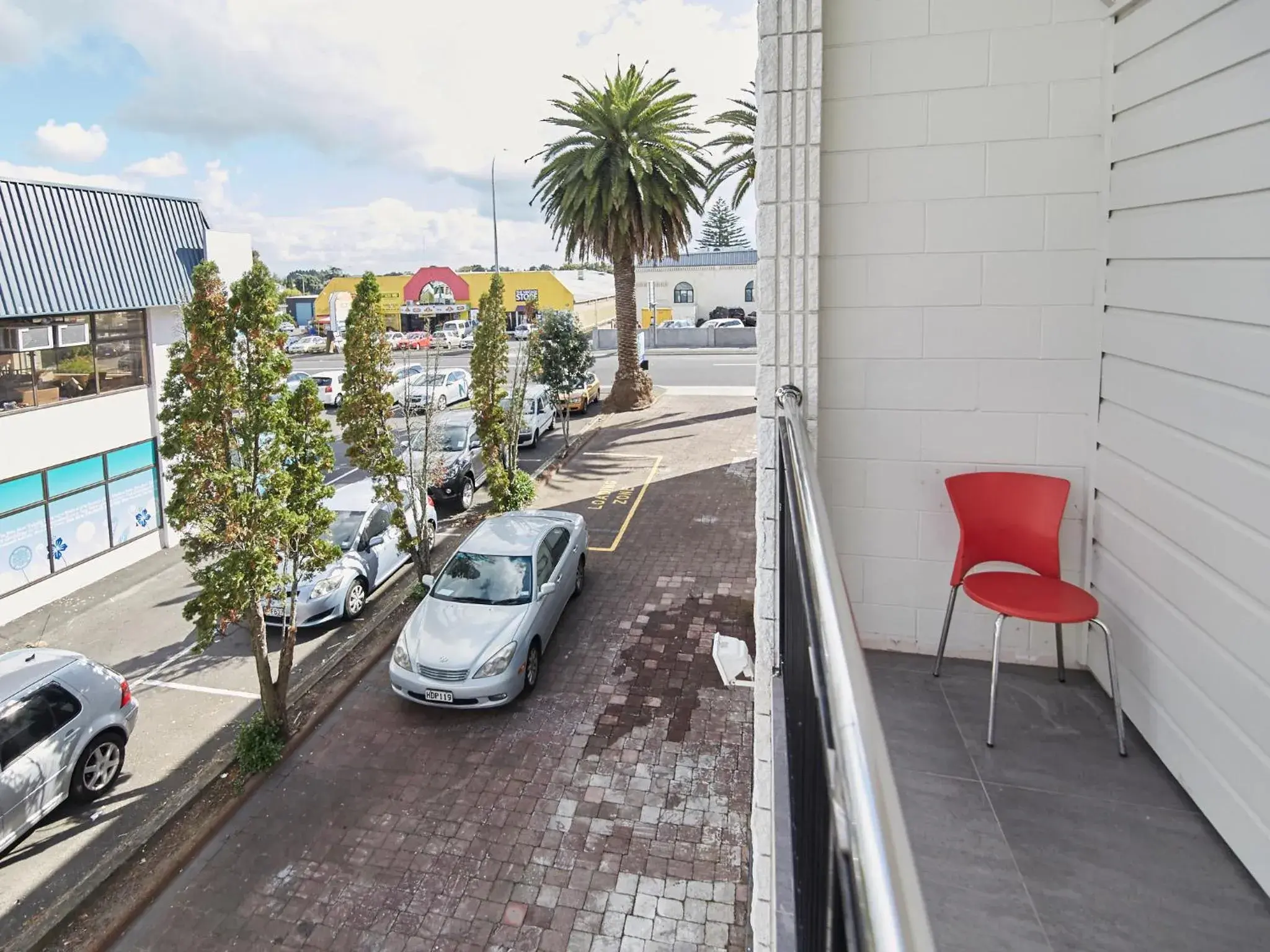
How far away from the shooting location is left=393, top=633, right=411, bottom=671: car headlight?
797 centimetres

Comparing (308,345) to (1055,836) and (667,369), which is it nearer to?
(667,369)

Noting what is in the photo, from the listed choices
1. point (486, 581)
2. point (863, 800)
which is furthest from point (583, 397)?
point (863, 800)

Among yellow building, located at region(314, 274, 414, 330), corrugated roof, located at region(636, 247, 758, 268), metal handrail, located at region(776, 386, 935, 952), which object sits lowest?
metal handrail, located at region(776, 386, 935, 952)

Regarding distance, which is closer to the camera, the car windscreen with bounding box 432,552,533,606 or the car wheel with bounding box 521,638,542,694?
the car wheel with bounding box 521,638,542,694

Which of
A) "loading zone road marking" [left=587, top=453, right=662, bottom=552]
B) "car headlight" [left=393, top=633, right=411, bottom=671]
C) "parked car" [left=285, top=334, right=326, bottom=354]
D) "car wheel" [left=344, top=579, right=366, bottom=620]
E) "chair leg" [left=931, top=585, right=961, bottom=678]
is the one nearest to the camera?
"chair leg" [left=931, top=585, right=961, bottom=678]

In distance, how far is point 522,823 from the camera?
20.8 feet

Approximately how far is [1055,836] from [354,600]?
9.39m

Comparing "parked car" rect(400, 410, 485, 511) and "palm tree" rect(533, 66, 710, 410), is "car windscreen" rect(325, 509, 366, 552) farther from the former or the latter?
"palm tree" rect(533, 66, 710, 410)

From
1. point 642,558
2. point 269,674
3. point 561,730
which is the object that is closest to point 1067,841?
point 561,730

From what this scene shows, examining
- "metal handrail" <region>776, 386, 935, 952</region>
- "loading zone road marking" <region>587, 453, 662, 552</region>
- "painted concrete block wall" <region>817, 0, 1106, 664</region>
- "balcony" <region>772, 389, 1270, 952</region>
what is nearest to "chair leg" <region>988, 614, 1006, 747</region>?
"balcony" <region>772, 389, 1270, 952</region>

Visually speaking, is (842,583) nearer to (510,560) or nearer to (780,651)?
(780,651)

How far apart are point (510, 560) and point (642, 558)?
134 inches

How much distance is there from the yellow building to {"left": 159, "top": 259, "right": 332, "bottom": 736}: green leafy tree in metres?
40.2

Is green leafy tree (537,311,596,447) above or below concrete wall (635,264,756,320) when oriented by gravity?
below
